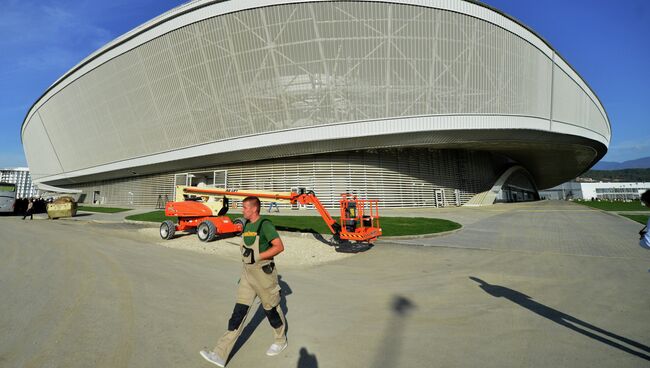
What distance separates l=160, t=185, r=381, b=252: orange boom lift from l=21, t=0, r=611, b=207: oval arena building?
46.1 feet

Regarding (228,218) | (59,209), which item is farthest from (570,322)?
(59,209)

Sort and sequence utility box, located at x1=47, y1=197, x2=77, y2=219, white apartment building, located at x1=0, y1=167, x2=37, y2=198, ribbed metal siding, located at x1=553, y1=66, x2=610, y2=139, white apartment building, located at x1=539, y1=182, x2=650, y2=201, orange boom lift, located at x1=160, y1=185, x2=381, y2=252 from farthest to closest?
white apartment building, located at x1=0, y1=167, x2=37, y2=198 < white apartment building, located at x1=539, y1=182, x2=650, y2=201 < ribbed metal siding, located at x1=553, y1=66, x2=610, y2=139 < utility box, located at x1=47, y1=197, x2=77, y2=219 < orange boom lift, located at x1=160, y1=185, x2=381, y2=252

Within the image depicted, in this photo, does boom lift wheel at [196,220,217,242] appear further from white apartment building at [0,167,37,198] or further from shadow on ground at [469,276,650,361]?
white apartment building at [0,167,37,198]

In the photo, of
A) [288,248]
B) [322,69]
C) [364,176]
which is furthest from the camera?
[364,176]

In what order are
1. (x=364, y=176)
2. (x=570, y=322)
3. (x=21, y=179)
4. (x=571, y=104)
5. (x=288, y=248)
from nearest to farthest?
(x=570, y=322)
(x=288, y=248)
(x=364, y=176)
(x=571, y=104)
(x=21, y=179)

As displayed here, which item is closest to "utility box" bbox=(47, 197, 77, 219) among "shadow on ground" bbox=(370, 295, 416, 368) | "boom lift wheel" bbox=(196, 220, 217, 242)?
"boom lift wheel" bbox=(196, 220, 217, 242)

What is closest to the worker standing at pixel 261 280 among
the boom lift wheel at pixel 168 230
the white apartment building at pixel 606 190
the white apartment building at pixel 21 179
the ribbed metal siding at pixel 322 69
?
the boom lift wheel at pixel 168 230

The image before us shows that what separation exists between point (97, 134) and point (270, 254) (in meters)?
A: 46.0

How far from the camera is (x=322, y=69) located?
974 inches

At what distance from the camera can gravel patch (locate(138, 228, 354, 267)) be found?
8898 mm

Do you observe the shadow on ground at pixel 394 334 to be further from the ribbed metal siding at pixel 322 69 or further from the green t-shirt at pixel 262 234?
the ribbed metal siding at pixel 322 69

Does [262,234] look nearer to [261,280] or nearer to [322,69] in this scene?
[261,280]

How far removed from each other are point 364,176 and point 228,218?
17815 mm

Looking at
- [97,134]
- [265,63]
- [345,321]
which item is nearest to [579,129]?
[265,63]
